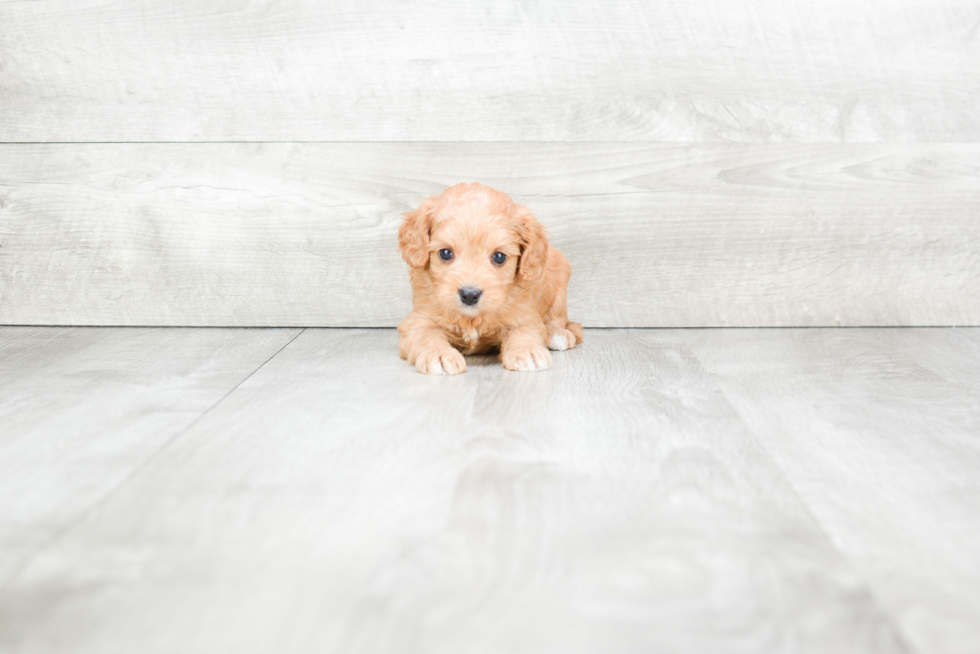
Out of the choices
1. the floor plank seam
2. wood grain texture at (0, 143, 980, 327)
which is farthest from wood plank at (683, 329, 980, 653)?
wood grain texture at (0, 143, 980, 327)

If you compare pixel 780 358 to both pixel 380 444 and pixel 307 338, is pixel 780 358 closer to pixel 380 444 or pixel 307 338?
pixel 380 444

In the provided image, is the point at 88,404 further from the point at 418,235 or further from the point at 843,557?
the point at 843,557

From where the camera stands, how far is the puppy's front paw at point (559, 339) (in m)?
1.69

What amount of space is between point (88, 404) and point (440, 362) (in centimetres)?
63

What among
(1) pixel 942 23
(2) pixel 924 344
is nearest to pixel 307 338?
(2) pixel 924 344

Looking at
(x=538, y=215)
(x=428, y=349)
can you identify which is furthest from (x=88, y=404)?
(x=538, y=215)

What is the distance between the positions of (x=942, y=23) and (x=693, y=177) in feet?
2.32

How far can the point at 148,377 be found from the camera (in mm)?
1463

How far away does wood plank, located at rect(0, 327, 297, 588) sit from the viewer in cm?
92

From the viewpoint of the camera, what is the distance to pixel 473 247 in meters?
1.45

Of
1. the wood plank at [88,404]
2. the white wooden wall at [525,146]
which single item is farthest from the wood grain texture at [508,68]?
the wood plank at [88,404]

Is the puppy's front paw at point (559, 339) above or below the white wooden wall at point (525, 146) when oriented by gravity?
below

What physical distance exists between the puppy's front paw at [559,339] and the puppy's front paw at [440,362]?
0.87 feet

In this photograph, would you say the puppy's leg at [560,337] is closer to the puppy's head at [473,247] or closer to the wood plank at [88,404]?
the puppy's head at [473,247]
